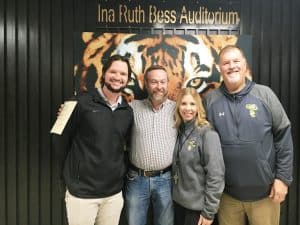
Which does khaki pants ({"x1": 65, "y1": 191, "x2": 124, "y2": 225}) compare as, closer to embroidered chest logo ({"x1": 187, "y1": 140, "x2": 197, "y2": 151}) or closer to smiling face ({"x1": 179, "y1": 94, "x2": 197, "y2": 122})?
embroidered chest logo ({"x1": 187, "y1": 140, "x2": 197, "y2": 151})

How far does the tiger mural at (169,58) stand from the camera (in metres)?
2.41

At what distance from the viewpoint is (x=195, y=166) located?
1.90 meters

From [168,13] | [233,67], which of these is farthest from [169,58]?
[233,67]

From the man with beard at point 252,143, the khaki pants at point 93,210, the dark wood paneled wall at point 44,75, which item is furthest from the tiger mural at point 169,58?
the khaki pants at point 93,210

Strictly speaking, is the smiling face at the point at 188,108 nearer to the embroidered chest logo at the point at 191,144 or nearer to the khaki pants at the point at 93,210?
the embroidered chest logo at the point at 191,144

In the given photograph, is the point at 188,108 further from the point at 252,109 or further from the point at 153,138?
the point at 252,109

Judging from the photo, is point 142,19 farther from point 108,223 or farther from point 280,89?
point 108,223

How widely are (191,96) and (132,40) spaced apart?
75 centimetres

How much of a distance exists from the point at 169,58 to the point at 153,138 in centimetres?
72

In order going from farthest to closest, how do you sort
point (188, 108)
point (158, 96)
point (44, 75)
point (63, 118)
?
point (44, 75), point (158, 96), point (188, 108), point (63, 118)

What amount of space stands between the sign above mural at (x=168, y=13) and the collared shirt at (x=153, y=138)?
2.50ft

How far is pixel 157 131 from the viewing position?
6.80 ft

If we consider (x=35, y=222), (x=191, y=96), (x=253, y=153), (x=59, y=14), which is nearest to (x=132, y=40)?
(x=59, y=14)

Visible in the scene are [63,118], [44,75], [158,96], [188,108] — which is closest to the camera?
[63,118]
